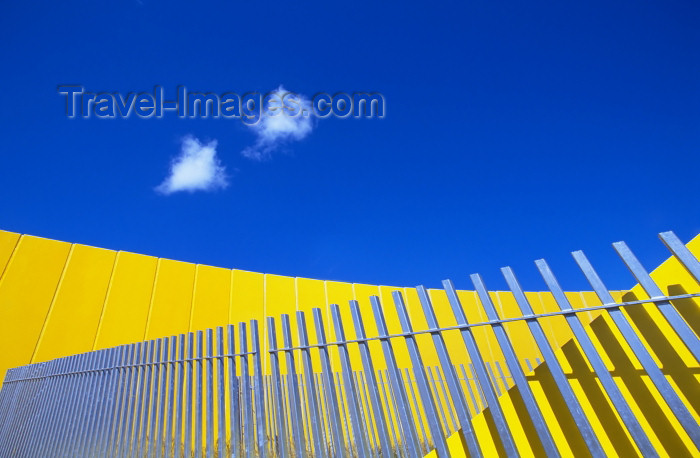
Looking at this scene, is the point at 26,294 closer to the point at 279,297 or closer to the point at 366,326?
the point at 279,297

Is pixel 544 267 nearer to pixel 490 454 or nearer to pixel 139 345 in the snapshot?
pixel 490 454

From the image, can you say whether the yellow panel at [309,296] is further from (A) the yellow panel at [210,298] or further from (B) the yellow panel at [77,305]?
(B) the yellow panel at [77,305]

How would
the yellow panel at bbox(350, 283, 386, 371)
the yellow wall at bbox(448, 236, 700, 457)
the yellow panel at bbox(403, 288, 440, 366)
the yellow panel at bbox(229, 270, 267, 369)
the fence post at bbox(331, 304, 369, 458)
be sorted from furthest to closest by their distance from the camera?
1. the yellow panel at bbox(403, 288, 440, 366)
2. the yellow panel at bbox(350, 283, 386, 371)
3. the yellow panel at bbox(229, 270, 267, 369)
4. the fence post at bbox(331, 304, 369, 458)
5. the yellow wall at bbox(448, 236, 700, 457)

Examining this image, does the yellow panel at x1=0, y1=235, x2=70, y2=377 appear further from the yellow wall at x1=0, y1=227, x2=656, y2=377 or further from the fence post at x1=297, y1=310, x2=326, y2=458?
the fence post at x1=297, y1=310, x2=326, y2=458

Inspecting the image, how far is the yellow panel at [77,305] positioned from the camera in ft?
24.7

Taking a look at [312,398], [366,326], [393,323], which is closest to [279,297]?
[366,326]

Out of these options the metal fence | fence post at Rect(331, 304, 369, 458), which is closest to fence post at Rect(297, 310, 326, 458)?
the metal fence

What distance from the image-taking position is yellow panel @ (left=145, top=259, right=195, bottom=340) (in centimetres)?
898

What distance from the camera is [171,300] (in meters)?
9.48

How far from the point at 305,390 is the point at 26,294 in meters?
6.87

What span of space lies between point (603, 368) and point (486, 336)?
12347 millimetres

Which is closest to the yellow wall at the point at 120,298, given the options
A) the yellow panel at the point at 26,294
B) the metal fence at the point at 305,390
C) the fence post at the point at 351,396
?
the yellow panel at the point at 26,294

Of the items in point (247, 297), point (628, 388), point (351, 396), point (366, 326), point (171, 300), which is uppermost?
point (247, 297)

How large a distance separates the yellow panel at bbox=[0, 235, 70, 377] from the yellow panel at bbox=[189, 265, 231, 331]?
3.12 meters
